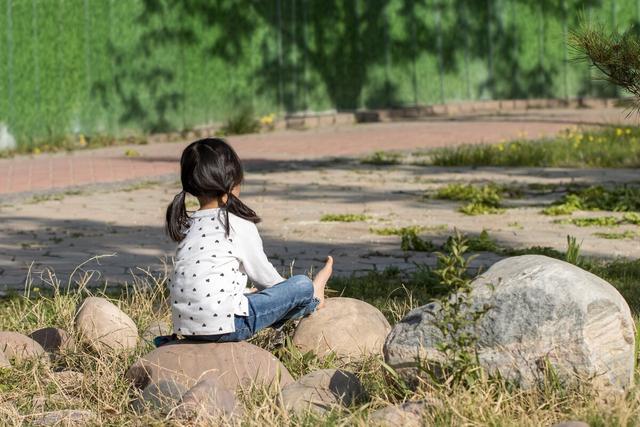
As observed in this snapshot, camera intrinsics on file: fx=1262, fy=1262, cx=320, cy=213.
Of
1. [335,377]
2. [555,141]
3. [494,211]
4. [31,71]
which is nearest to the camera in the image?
[335,377]

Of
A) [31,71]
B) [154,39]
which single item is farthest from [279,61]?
[31,71]

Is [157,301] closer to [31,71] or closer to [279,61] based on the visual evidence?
[31,71]

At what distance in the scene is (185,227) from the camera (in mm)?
5047

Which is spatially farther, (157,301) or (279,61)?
(279,61)

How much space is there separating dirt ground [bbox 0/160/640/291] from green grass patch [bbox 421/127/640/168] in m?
0.26

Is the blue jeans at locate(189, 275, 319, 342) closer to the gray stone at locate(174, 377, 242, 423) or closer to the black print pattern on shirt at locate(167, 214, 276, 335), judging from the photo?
the black print pattern on shirt at locate(167, 214, 276, 335)

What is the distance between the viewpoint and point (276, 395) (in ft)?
14.4

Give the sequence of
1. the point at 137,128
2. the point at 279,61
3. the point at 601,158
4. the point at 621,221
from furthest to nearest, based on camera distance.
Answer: the point at 279,61, the point at 137,128, the point at 601,158, the point at 621,221

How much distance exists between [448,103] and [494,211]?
375 inches

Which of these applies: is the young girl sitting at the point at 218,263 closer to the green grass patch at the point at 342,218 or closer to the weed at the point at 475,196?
the green grass patch at the point at 342,218

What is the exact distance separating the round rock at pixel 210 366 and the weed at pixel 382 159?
7.64 m

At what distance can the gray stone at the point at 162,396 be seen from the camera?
4.21 meters

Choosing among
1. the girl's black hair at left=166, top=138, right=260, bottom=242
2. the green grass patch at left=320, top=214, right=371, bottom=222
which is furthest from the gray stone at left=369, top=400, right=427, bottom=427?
the green grass patch at left=320, top=214, right=371, bottom=222

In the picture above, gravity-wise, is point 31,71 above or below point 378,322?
above
